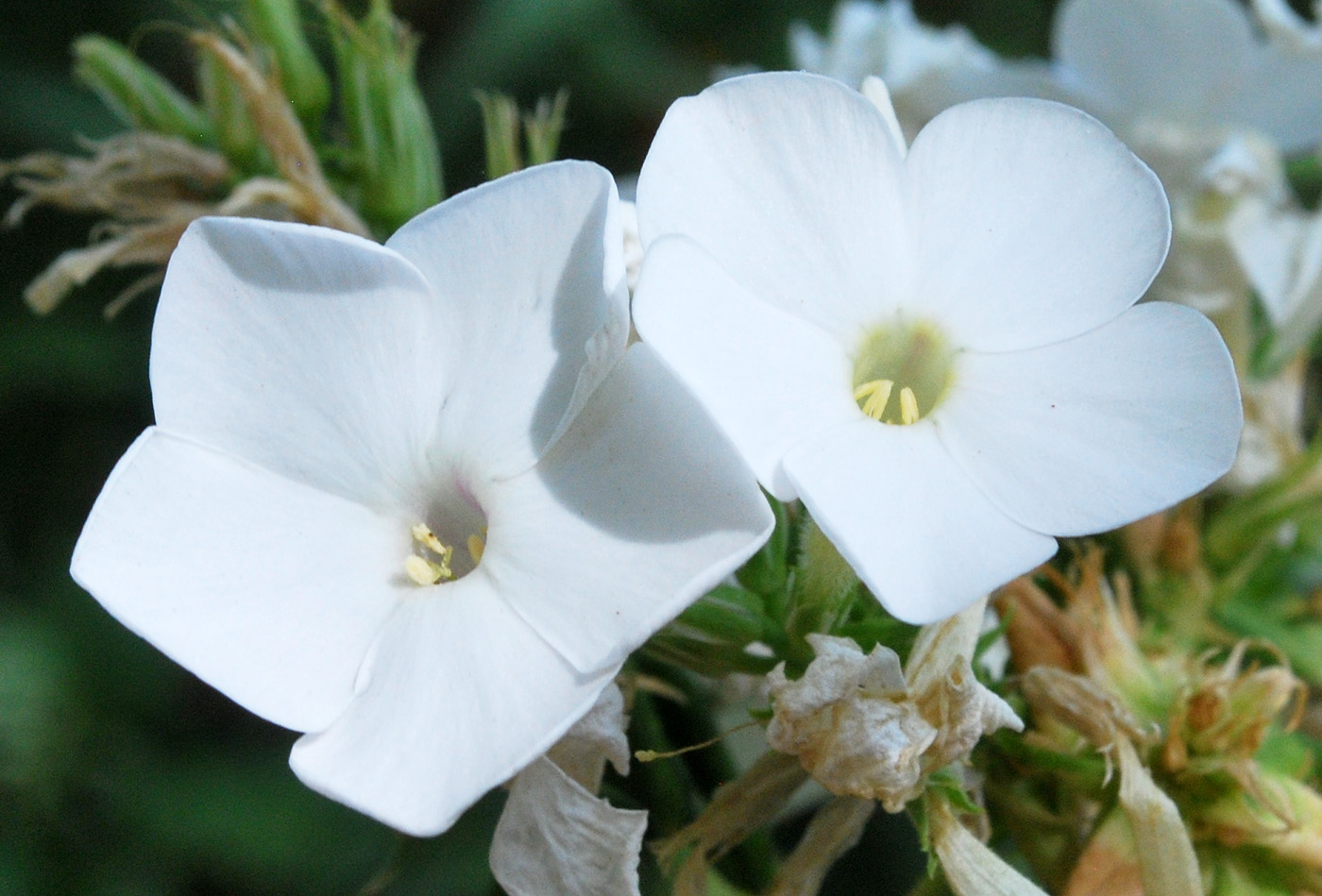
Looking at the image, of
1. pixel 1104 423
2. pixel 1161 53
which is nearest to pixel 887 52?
pixel 1161 53

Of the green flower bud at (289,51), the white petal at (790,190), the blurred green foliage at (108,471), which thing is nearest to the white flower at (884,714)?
the white petal at (790,190)

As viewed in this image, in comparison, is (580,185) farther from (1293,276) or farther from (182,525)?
(1293,276)

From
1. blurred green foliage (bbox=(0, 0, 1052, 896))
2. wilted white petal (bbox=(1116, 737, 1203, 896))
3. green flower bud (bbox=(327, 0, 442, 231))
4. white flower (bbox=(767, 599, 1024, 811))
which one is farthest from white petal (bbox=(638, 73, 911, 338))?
blurred green foliage (bbox=(0, 0, 1052, 896))

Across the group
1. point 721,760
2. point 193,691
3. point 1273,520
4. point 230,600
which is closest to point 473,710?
point 230,600

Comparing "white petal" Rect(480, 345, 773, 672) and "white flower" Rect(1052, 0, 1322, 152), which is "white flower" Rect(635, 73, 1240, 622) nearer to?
"white petal" Rect(480, 345, 773, 672)

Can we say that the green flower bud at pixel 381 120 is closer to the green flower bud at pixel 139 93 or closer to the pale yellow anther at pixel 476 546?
the green flower bud at pixel 139 93

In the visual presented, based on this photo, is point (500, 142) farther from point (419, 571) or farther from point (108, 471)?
point (108, 471)
